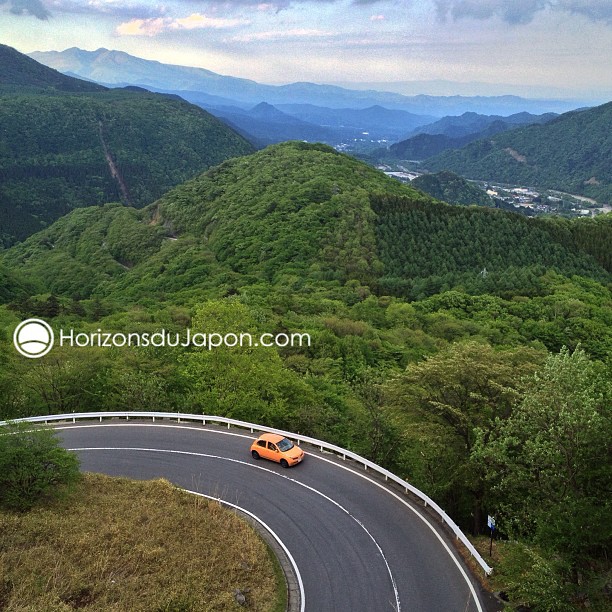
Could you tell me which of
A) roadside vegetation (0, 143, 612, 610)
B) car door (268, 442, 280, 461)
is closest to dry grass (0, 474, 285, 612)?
car door (268, 442, 280, 461)

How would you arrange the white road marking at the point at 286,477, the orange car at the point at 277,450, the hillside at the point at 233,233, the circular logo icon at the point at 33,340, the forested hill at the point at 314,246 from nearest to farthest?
the white road marking at the point at 286,477, the orange car at the point at 277,450, the circular logo icon at the point at 33,340, the forested hill at the point at 314,246, the hillside at the point at 233,233

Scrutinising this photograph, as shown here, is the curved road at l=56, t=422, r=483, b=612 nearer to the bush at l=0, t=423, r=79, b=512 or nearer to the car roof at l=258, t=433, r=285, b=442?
the car roof at l=258, t=433, r=285, b=442

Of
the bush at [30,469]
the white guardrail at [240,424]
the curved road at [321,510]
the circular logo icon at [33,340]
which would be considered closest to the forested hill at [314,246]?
the circular logo icon at [33,340]

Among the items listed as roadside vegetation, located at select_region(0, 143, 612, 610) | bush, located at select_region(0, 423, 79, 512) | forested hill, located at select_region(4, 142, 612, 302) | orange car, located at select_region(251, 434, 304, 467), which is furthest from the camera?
forested hill, located at select_region(4, 142, 612, 302)

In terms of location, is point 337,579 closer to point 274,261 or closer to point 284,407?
point 284,407

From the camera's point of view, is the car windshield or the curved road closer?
the curved road

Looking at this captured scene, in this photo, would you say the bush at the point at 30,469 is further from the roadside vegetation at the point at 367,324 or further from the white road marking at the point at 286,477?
the roadside vegetation at the point at 367,324

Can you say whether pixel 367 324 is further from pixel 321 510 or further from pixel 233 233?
pixel 233 233

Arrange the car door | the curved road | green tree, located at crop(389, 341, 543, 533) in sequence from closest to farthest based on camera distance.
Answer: the curved road → green tree, located at crop(389, 341, 543, 533) → the car door
